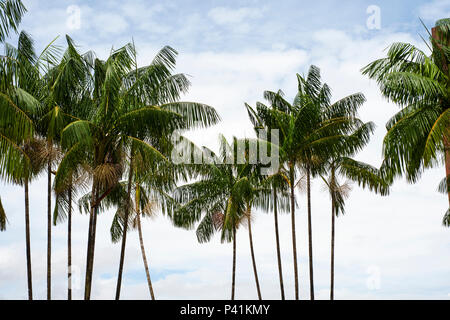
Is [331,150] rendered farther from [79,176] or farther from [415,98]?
[79,176]

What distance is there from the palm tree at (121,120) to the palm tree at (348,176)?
25.8 ft

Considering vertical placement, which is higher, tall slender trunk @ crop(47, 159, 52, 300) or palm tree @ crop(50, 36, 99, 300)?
palm tree @ crop(50, 36, 99, 300)

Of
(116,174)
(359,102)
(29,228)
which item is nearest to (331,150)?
(359,102)

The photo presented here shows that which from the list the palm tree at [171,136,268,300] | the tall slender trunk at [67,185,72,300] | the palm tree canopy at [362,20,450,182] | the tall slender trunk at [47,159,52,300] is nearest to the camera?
the palm tree canopy at [362,20,450,182]

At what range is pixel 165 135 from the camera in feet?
56.2

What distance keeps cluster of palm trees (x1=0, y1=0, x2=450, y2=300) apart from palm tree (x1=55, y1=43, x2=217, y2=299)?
0.04 meters

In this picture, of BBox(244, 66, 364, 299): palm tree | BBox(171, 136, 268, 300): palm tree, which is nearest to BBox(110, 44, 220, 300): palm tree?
BBox(244, 66, 364, 299): palm tree

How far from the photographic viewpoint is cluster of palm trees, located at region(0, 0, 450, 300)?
596 inches

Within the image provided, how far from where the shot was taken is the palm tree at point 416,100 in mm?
14938

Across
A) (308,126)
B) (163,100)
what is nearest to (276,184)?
(308,126)

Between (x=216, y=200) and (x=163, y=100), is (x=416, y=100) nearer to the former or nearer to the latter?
(x=163, y=100)

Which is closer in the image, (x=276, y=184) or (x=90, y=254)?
(x=90, y=254)

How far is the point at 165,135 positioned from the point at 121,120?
1.42m

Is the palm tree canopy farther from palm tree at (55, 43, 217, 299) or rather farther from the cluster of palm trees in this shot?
palm tree at (55, 43, 217, 299)
